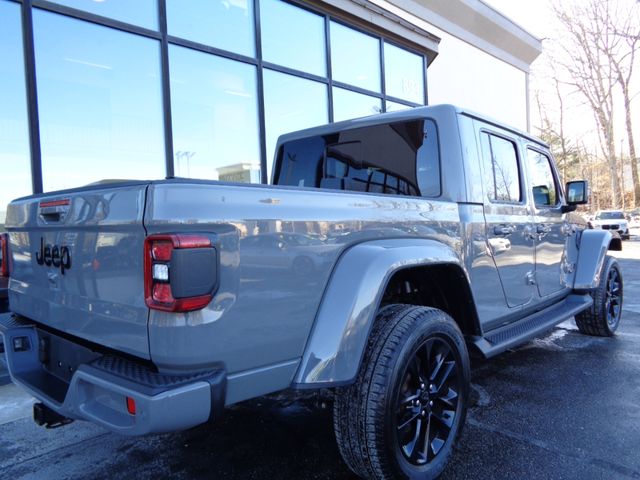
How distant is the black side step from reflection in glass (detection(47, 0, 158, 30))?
19.4 ft

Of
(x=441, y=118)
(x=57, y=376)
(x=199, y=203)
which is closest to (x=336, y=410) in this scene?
(x=199, y=203)

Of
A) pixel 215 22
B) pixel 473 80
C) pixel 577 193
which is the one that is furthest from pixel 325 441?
pixel 473 80

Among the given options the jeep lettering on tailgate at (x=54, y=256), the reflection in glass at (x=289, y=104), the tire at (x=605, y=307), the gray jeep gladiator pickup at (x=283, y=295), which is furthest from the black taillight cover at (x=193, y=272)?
the reflection in glass at (x=289, y=104)

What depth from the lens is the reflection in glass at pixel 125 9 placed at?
5.89 metres

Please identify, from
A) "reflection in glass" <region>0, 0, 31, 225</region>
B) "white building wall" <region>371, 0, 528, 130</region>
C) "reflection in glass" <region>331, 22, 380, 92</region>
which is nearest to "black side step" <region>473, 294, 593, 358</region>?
"reflection in glass" <region>0, 0, 31, 225</region>

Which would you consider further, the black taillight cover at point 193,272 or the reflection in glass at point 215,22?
the reflection in glass at point 215,22

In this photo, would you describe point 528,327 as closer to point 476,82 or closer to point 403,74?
point 403,74

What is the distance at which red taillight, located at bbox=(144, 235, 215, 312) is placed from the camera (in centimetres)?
159

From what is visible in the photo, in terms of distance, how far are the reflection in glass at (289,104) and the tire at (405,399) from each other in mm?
5964

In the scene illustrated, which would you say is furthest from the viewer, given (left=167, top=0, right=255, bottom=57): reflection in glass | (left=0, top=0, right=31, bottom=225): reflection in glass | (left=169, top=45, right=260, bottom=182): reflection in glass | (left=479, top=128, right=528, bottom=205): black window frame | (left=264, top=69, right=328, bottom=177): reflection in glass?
(left=264, top=69, right=328, bottom=177): reflection in glass

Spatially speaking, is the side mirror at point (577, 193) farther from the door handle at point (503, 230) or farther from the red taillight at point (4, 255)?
the red taillight at point (4, 255)

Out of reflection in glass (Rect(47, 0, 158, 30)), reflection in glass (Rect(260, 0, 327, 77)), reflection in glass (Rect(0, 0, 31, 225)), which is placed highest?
reflection in glass (Rect(260, 0, 327, 77))

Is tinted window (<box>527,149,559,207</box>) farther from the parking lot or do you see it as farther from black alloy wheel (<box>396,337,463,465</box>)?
black alloy wheel (<box>396,337,463,465</box>)

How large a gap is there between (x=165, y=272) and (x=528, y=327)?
279cm
